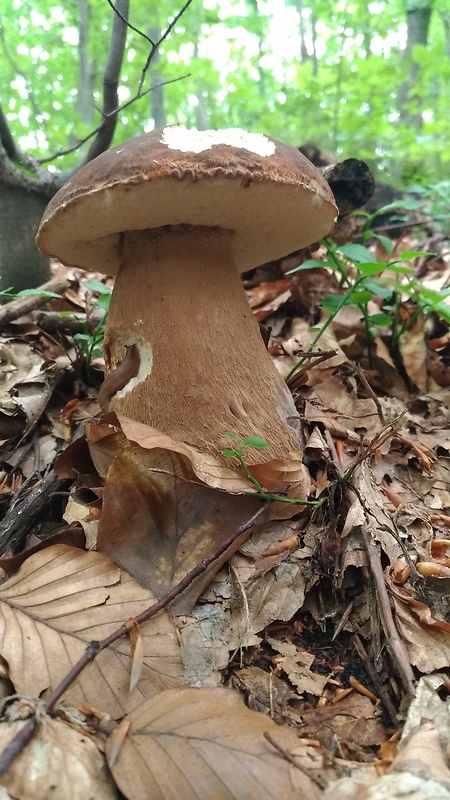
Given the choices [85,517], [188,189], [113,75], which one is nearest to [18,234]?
[113,75]

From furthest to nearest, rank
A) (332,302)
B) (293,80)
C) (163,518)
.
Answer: (293,80) → (332,302) → (163,518)

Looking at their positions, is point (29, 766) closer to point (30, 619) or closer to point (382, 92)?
point (30, 619)

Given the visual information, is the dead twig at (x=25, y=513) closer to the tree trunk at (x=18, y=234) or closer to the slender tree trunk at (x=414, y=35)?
the tree trunk at (x=18, y=234)

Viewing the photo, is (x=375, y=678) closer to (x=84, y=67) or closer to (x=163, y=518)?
(x=163, y=518)

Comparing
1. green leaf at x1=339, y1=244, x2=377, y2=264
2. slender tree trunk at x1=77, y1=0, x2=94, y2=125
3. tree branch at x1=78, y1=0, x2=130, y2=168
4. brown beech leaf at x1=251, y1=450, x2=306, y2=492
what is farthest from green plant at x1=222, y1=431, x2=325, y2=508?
slender tree trunk at x1=77, y1=0, x2=94, y2=125

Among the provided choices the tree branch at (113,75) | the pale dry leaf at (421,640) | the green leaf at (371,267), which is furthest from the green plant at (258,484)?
the tree branch at (113,75)
